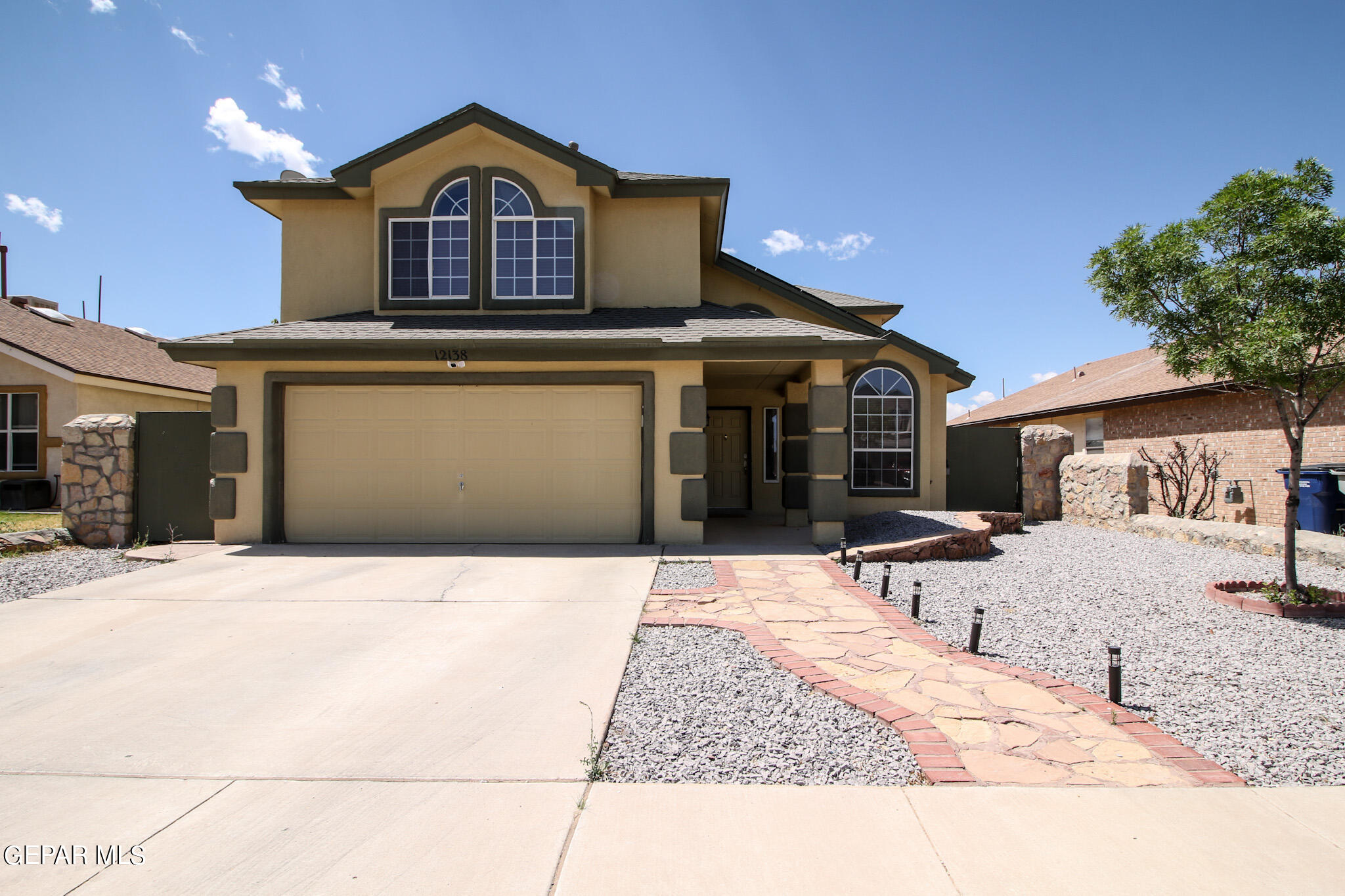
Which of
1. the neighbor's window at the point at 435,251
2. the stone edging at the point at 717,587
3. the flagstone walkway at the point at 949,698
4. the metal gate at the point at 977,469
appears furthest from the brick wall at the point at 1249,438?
the neighbor's window at the point at 435,251

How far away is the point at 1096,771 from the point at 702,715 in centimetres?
208

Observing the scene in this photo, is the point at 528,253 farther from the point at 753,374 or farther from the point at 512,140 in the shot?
the point at 753,374

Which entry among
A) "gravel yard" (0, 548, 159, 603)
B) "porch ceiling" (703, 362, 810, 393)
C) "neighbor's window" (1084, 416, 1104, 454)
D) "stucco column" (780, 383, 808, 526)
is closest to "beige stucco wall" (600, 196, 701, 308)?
"porch ceiling" (703, 362, 810, 393)

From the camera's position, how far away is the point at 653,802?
308cm

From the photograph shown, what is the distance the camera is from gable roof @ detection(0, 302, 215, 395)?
15148mm

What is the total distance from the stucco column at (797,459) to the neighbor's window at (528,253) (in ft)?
15.9

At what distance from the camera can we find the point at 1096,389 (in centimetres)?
1920

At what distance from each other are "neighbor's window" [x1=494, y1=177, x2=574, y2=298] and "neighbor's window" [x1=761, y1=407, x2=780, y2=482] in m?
5.24

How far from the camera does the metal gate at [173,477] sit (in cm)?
1030

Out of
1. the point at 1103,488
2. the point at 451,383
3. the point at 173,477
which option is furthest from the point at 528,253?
the point at 1103,488

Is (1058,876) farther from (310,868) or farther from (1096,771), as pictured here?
(310,868)

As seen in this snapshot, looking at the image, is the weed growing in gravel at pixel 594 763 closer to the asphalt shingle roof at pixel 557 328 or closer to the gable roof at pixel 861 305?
the asphalt shingle roof at pixel 557 328

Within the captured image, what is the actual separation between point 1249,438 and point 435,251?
15.9 metres

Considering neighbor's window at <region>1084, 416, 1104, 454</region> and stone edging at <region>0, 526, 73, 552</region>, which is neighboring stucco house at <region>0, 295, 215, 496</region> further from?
neighbor's window at <region>1084, 416, 1104, 454</region>
